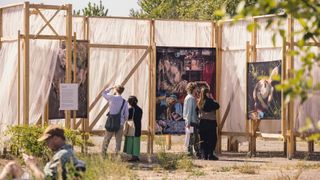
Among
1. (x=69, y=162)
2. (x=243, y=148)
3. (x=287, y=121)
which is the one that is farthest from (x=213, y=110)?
(x=69, y=162)

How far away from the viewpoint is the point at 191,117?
23.8 meters

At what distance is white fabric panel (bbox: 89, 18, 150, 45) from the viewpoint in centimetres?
2514

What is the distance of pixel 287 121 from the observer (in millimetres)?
23438

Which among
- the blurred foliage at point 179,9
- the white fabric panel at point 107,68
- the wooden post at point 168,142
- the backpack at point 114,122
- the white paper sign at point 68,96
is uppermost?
the blurred foliage at point 179,9

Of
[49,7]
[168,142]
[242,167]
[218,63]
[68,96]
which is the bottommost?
[242,167]

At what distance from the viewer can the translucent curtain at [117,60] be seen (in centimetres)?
2502

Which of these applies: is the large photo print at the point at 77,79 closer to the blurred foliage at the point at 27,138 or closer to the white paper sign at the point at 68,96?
the white paper sign at the point at 68,96

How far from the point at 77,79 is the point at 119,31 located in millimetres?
2320

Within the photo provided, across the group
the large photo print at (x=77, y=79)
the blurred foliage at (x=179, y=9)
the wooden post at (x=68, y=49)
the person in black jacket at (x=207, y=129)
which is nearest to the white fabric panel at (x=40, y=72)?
the large photo print at (x=77, y=79)

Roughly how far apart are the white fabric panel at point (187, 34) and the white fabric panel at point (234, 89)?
2.75ft

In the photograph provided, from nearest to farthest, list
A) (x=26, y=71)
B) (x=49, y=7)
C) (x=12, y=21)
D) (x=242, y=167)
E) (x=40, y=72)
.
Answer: (x=242, y=167), (x=26, y=71), (x=49, y=7), (x=40, y=72), (x=12, y=21)

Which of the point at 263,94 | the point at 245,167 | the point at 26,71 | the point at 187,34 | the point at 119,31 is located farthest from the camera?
the point at 187,34

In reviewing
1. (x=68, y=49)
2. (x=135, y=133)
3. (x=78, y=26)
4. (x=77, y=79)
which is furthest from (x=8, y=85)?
(x=78, y=26)

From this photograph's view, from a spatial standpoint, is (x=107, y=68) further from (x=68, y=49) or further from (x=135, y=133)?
(x=135, y=133)
